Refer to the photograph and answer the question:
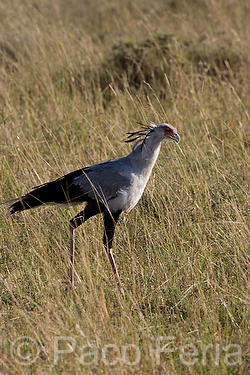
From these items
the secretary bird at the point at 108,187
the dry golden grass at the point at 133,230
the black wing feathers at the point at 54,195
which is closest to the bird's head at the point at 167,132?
the secretary bird at the point at 108,187

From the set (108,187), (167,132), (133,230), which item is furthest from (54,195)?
(167,132)

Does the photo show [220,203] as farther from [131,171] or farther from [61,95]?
[61,95]

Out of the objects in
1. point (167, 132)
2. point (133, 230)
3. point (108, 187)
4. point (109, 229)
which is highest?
point (167, 132)

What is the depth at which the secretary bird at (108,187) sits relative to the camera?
386 cm

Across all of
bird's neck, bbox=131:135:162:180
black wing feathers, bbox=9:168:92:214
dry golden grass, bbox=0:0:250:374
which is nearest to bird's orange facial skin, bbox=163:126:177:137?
bird's neck, bbox=131:135:162:180

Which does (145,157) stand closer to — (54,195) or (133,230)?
(133,230)

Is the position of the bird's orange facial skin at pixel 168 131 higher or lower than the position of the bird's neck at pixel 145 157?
higher

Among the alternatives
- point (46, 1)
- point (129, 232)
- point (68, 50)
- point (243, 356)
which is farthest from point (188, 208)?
point (46, 1)

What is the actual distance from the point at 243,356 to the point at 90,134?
310 cm

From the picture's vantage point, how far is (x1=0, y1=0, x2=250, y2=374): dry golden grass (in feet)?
9.24

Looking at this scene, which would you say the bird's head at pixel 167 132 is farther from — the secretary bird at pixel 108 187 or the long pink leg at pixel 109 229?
the long pink leg at pixel 109 229

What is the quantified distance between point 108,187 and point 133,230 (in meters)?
0.48

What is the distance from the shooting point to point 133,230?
13.8 ft

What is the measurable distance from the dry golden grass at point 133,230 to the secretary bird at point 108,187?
6.7 inches
